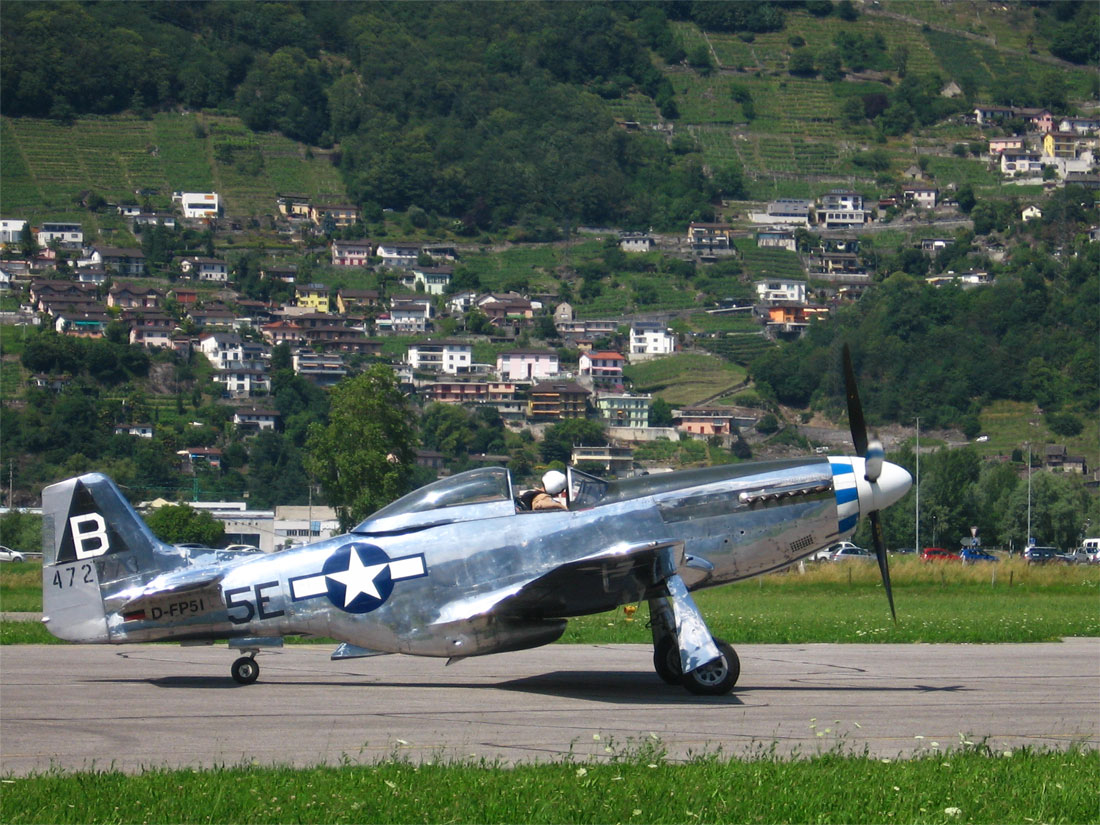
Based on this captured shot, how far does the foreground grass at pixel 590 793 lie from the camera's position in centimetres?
941

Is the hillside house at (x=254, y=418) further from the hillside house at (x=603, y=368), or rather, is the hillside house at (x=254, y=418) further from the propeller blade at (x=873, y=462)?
the propeller blade at (x=873, y=462)

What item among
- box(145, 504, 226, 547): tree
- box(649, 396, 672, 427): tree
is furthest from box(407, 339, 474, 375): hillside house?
box(145, 504, 226, 547): tree

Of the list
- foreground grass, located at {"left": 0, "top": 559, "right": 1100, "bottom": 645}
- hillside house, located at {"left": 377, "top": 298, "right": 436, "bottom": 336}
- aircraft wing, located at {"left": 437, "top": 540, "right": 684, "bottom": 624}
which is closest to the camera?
aircraft wing, located at {"left": 437, "top": 540, "right": 684, "bottom": 624}

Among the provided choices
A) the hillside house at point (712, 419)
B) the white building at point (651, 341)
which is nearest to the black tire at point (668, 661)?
the hillside house at point (712, 419)

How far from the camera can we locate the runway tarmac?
11633mm

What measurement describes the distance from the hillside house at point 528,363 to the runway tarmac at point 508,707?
547 ft

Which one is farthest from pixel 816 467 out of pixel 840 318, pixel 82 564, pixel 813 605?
pixel 840 318

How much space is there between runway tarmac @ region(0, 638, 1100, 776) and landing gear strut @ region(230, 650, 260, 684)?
6.8 inches

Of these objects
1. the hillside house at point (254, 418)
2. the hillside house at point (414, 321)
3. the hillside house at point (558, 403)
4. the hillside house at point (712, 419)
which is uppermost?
the hillside house at point (414, 321)

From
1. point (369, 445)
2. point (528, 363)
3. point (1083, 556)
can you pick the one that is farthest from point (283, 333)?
point (1083, 556)

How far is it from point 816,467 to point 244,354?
16258cm

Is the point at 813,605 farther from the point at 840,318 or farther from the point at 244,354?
the point at 840,318

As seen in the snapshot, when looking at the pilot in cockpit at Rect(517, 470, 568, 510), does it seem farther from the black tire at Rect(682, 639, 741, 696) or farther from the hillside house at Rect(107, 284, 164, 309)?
the hillside house at Rect(107, 284, 164, 309)

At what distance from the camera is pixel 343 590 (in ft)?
47.8
